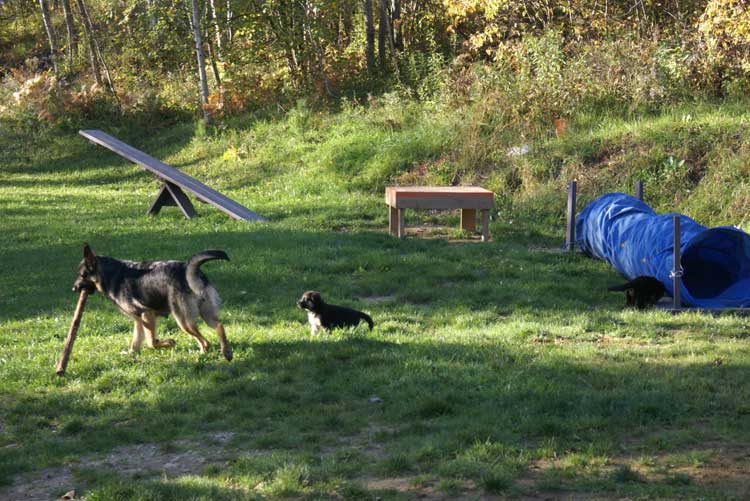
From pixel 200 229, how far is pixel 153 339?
22.5ft

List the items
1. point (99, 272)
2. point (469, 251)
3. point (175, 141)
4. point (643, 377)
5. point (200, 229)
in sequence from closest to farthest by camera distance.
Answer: point (643, 377) → point (99, 272) → point (469, 251) → point (200, 229) → point (175, 141)

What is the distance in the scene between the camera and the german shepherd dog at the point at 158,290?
741cm

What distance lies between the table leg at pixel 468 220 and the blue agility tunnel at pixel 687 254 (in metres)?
2.81

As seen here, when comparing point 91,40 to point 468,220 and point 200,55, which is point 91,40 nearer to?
point 200,55

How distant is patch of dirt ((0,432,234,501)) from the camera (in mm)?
5461

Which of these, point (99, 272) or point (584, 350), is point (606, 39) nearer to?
point (584, 350)

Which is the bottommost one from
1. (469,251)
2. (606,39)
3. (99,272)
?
(469,251)

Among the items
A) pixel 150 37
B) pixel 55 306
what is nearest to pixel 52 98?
pixel 150 37

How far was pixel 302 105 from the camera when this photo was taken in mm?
24016

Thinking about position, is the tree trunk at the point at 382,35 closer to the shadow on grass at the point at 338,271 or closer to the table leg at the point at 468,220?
the table leg at the point at 468,220

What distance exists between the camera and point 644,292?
32.2 ft

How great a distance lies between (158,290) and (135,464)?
6.77ft

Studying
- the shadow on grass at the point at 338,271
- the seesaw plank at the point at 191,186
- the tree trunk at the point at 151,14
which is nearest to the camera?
the shadow on grass at the point at 338,271

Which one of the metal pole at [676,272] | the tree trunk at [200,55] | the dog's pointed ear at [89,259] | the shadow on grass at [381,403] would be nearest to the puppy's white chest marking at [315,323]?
the shadow on grass at [381,403]
